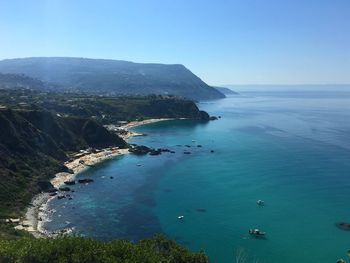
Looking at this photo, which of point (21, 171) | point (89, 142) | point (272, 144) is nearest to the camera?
point (21, 171)

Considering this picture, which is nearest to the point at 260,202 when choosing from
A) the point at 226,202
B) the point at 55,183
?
the point at 226,202

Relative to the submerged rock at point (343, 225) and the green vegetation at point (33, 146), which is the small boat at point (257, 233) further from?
the green vegetation at point (33, 146)

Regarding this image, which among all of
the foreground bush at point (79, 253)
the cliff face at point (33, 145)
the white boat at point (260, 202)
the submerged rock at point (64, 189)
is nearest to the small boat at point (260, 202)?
the white boat at point (260, 202)

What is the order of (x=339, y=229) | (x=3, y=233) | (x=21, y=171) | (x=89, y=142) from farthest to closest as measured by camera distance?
(x=89, y=142)
(x=21, y=171)
(x=339, y=229)
(x=3, y=233)

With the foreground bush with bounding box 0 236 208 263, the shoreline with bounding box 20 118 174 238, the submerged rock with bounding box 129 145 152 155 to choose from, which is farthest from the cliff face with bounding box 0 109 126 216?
the foreground bush with bounding box 0 236 208 263

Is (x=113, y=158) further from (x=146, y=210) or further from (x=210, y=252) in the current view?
(x=210, y=252)

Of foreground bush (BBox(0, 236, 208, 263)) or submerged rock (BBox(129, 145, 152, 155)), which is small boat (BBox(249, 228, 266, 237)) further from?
submerged rock (BBox(129, 145, 152, 155))

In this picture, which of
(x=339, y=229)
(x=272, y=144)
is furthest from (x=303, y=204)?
(x=272, y=144)
